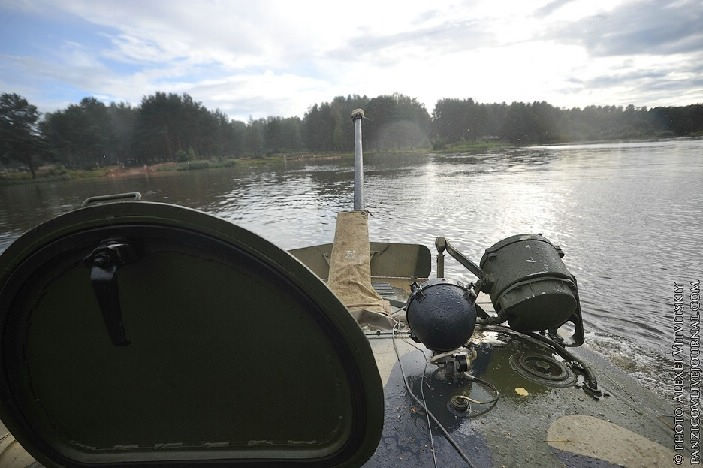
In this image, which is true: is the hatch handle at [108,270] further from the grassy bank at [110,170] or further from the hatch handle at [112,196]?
the grassy bank at [110,170]

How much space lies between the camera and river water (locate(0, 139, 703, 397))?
10.5 meters

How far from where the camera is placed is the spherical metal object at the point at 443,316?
3.72m

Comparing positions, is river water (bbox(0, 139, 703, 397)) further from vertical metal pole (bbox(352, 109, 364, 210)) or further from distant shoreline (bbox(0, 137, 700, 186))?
distant shoreline (bbox(0, 137, 700, 186))

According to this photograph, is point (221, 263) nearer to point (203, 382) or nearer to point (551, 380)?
point (203, 382)

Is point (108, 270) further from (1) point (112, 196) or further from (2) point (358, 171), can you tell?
(2) point (358, 171)

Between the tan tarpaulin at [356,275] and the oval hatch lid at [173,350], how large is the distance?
4438 mm

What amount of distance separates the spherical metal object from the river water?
6.03m

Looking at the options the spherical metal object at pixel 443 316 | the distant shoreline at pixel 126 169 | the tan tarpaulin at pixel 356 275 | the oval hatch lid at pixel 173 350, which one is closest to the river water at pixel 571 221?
the tan tarpaulin at pixel 356 275

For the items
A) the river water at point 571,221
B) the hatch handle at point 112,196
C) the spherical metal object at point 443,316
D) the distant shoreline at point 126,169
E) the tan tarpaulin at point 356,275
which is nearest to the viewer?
→ the hatch handle at point 112,196

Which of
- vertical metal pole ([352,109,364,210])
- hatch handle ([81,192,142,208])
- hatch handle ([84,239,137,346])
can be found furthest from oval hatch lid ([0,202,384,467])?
vertical metal pole ([352,109,364,210])

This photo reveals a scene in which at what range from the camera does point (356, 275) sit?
7309 millimetres

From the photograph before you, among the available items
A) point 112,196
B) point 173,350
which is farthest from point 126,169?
point 173,350

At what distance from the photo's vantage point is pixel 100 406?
171 cm

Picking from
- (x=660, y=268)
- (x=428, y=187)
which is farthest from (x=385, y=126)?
(x=660, y=268)
